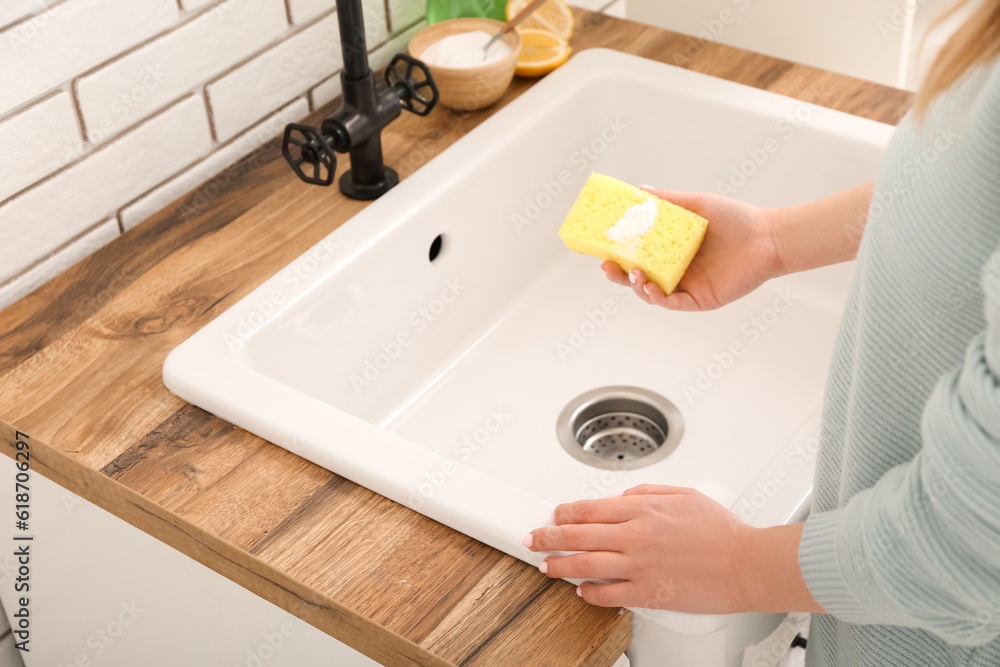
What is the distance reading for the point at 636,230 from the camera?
0.79 meters

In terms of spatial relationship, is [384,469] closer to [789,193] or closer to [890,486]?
[890,486]

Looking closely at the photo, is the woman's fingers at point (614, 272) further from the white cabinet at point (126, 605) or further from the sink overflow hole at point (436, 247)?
the white cabinet at point (126, 605)

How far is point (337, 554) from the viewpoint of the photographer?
2.00ft

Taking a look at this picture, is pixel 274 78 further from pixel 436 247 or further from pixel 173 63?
pixel 436 247

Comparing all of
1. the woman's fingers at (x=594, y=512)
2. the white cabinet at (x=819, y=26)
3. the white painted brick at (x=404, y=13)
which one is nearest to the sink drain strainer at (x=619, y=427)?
the woman's fingers at (x=594, y=512)

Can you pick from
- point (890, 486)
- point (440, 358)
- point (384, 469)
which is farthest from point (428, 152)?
point (890, 486)

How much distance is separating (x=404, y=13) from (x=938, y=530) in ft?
2.71

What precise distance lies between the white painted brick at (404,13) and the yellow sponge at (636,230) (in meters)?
0.38

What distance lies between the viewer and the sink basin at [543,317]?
78 centimetres

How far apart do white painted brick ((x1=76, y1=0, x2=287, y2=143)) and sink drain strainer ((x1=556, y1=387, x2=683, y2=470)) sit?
1.52 feet

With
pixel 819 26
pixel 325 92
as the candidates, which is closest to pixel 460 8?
pixel 325 92
